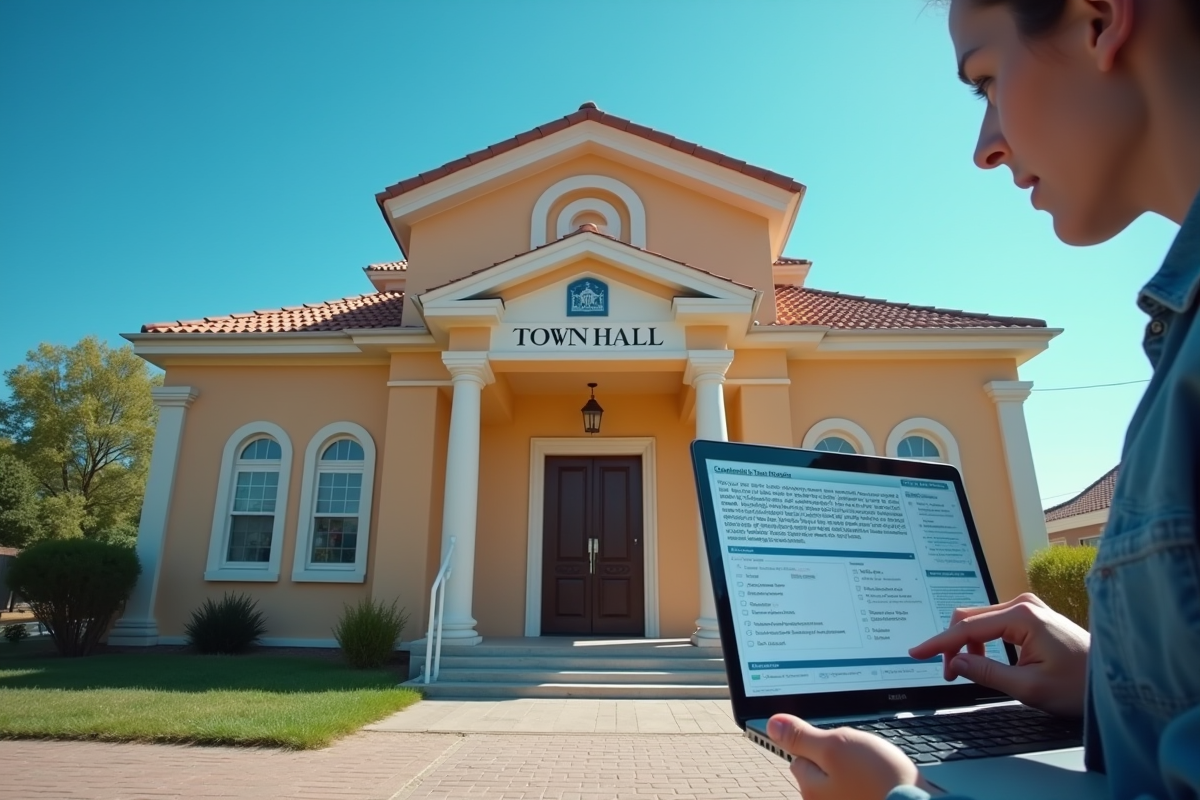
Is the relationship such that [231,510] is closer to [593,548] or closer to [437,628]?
[437,628]

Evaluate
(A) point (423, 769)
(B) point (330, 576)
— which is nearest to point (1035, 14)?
(A) point (423, 769)

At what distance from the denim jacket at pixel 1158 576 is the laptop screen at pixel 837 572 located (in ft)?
2.26

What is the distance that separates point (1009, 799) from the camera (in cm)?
91

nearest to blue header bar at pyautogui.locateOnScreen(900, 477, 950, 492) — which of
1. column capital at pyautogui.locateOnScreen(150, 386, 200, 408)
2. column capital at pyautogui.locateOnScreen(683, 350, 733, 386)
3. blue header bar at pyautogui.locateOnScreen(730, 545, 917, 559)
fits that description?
blue header bar at pyautogui.locateOnScreen(730, 545, 917, 559)

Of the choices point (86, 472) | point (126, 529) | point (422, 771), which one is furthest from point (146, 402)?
point (422, 771)

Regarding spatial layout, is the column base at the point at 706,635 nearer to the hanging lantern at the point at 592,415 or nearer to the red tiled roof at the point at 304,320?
the hanging lantern at the point at 592,415

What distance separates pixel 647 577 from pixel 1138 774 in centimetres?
1040

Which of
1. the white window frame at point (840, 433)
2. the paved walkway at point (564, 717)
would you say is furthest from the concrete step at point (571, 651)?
the white window frame at point (840, 433)

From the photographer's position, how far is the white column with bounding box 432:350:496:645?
8.69 m

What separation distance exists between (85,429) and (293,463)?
28924mm

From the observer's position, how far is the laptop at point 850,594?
135 cm

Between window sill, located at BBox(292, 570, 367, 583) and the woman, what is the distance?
10313mm

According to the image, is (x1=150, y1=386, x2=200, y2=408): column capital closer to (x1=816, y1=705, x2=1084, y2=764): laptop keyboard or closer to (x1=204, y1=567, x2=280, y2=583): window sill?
(x1=204, y1=567, x2=280, y2=583): window sill

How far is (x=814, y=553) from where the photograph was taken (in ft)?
5.00
